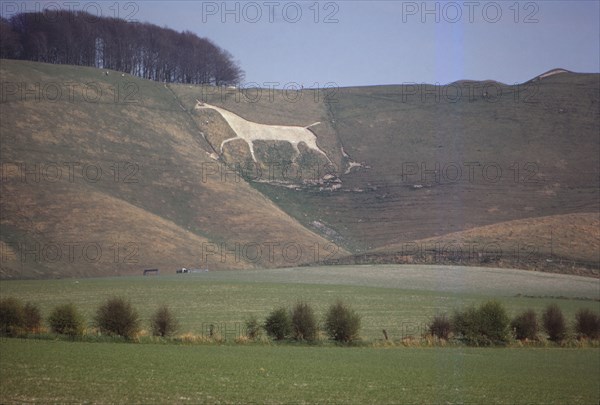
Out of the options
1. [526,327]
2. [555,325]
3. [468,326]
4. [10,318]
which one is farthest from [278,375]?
[555,325]

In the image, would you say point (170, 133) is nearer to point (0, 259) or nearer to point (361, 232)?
point (361, 232)

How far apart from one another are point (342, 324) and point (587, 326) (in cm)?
1159

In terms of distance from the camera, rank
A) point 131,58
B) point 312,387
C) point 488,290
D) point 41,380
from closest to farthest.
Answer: point 41,380 < point 312,387 < point 488,290 < point 131,58

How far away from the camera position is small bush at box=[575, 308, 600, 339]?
1469 inches

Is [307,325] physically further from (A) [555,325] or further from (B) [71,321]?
(A) [555,325]

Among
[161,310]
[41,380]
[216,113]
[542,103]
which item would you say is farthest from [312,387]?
[542,103]

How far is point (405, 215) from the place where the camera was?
10231 cm

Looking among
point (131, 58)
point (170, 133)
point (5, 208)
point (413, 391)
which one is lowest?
point (413, 391)

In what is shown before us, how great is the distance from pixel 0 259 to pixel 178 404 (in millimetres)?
49491

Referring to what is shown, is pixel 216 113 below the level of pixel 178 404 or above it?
above

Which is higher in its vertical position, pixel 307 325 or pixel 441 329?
pixel 307 325

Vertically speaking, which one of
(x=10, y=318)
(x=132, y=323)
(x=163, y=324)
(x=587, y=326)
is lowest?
(x=587, y=326)

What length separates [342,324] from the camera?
1325 inches

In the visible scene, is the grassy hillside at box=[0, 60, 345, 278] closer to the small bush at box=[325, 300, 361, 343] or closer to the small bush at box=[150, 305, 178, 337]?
the small bush at box=[150, 305, 178, 337]
